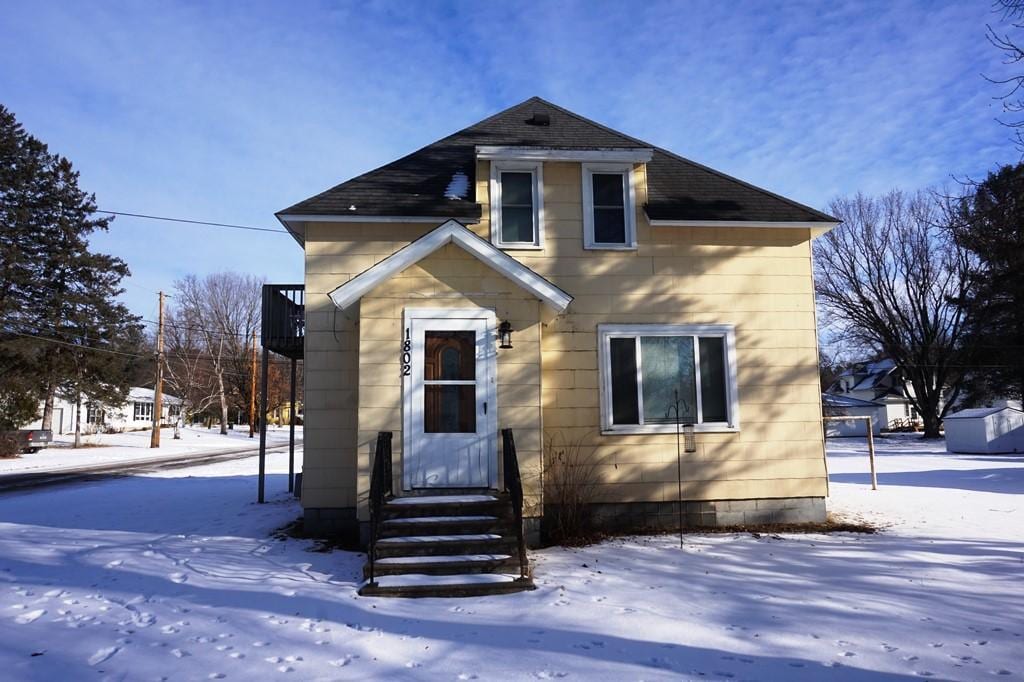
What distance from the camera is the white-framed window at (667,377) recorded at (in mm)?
9586

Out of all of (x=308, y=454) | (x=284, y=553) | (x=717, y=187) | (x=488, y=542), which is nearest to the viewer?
(x=488, y=542)

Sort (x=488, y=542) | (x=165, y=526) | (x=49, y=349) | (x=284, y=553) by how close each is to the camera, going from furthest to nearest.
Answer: (x=49, y=349) → (x=165, y=526) → (x=284, y=553) → (x=488, y=542)

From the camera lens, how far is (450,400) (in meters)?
8.30

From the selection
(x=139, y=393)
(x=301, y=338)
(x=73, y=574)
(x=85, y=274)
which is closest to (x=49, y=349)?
(x=85, y=274)

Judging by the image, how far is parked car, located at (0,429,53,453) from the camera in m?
29.7

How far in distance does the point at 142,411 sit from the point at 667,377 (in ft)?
207

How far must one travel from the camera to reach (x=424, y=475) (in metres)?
8.02

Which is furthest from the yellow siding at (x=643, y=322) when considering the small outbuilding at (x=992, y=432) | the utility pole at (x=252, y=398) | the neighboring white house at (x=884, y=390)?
the neighboring white house at (x=884, y=390)

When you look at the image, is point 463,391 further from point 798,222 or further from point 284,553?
point 798,222

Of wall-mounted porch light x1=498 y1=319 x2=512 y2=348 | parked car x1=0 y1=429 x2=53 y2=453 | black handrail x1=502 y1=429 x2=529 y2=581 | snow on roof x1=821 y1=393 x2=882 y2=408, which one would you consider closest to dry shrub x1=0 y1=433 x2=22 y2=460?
parked car x1=0 y1=429 x2=53 y2=453

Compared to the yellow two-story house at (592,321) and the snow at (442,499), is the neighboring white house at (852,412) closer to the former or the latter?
the yellow two-story house at (592,321)

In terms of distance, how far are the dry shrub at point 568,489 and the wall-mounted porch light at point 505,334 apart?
1801 millimetres

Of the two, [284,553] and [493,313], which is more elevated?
[493,313]

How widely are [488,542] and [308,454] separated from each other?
351 cm
